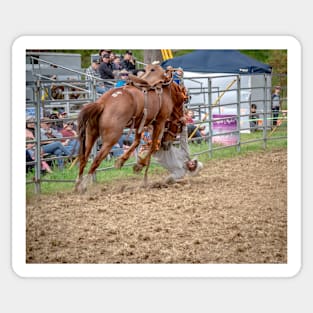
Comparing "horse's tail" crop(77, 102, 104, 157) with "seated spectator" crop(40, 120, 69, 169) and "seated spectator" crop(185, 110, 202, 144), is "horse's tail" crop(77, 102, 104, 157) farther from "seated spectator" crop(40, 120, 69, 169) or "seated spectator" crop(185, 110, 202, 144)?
"seated spectator" crop(185, 110, 202, 144)

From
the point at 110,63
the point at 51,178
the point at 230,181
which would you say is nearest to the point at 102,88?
the point at 110,63

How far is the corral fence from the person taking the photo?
20.5ft

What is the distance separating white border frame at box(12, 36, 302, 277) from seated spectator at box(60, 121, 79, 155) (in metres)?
0.52

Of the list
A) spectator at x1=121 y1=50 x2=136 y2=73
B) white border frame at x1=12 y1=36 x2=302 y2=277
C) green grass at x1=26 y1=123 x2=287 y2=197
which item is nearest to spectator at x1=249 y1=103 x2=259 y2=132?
green grass at x1=26 y1=123 x2=287 y2=197

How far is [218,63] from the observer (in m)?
6.67

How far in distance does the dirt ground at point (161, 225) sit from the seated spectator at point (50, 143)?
32 centimetres

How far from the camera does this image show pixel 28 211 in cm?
598

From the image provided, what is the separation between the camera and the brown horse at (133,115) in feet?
20.6

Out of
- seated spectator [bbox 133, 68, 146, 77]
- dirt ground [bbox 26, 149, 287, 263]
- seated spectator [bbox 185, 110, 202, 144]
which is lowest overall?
dirt ground [bbox 26, 149, 287, 263]

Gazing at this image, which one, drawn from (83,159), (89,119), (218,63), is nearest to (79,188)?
(83,159)

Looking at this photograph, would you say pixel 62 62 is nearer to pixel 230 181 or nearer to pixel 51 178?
pixel 51 178

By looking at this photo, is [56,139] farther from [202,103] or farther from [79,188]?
[202,103]

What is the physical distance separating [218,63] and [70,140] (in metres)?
1.13

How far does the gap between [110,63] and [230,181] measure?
134 centimetres
